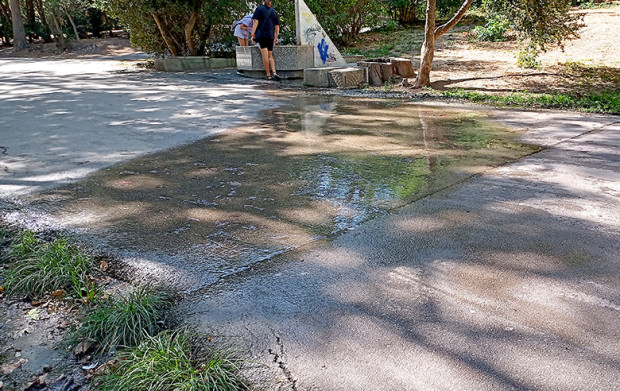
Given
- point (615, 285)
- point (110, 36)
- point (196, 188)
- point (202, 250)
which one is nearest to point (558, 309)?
point (615, 285)

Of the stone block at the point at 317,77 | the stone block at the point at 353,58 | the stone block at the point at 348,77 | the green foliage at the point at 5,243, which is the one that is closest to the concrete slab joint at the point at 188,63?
the stone block at the point at 353,58

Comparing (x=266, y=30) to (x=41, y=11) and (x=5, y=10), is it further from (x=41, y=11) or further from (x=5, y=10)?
(x=5, y=10)

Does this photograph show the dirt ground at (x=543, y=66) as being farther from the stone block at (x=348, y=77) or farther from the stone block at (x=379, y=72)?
the stone block at (x=348, y=77)

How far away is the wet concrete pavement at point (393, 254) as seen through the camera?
2379 millimetres

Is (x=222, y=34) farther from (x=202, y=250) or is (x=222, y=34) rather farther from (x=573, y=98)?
(x=202, y=250)

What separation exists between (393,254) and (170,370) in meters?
1.68

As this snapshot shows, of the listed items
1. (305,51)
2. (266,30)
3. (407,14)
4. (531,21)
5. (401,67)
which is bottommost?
(401,67)

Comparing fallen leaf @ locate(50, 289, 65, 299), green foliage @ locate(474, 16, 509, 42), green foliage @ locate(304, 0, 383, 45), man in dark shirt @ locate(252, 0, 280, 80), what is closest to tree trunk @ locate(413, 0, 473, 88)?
man in dark shirt @ locate(252, 0, 280, 80)

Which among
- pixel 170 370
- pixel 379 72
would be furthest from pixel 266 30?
pixel 170 370

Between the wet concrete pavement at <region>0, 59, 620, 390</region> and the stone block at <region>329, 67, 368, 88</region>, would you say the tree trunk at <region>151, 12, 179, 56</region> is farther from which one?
the wet concrete pavement at <region>0, 59, 620, 390</region>

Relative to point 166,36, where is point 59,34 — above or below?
above

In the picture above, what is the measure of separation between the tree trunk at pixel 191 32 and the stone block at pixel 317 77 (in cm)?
467

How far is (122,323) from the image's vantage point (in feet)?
8.69

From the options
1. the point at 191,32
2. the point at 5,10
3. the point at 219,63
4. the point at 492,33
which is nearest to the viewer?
the point at 191,32
